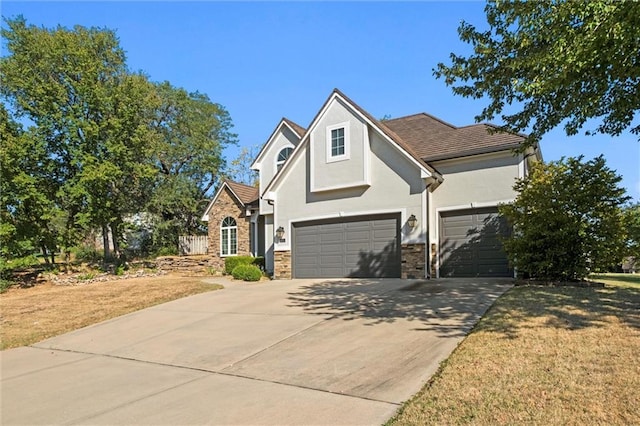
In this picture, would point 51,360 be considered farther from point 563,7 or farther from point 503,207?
point 503,207

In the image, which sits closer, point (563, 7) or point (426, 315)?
point (563, 7)

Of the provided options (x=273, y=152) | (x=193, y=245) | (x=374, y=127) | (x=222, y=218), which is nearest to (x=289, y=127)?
(x=273, y=152)

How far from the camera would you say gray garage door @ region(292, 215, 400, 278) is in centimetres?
1449

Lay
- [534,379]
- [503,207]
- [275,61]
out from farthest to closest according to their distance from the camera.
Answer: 1. [275,61]
2. [503,207]
3. [534,379]

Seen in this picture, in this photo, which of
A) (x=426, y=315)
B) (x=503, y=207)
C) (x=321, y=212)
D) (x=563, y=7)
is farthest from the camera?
(x=321, y=212)

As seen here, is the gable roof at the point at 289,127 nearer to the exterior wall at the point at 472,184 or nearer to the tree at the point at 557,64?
the exterior wall at the point at 472,184

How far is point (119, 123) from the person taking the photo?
68.5ft

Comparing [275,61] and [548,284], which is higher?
[275,61]

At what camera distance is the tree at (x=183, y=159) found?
95.1 feet

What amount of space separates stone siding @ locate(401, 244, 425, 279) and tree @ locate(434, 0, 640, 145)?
5.32 m

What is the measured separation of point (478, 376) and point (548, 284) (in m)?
7.61

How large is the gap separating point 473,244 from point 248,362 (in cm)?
1028

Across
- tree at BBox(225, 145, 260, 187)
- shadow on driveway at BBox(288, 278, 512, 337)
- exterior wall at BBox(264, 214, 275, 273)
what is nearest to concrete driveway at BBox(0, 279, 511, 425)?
shadow on driveway at BBox(288, 278, 512, 337)

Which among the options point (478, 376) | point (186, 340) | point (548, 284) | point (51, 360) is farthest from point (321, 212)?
point (478, 376)
